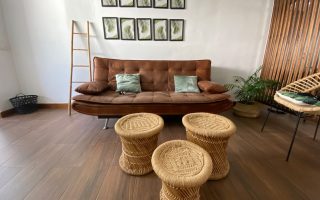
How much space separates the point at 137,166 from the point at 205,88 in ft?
4.90

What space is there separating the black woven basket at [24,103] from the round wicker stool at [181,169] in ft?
8.98

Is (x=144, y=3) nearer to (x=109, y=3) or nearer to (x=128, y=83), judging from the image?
(x=109, y=3)

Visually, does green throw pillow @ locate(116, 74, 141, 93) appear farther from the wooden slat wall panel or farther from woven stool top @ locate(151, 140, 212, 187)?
the wooden slat wall panel

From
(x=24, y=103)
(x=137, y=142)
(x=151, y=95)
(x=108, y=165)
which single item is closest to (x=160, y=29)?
(x=151, y=95)

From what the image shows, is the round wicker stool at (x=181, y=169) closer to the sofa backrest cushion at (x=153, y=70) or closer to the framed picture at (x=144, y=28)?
the sofa backrest cushion at (x=153, y=70)

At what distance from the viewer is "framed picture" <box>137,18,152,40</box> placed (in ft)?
8.89

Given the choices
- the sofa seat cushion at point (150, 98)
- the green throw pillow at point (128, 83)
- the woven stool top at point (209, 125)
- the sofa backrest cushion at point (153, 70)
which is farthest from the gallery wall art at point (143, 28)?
the woven stool top at point (209, 125)

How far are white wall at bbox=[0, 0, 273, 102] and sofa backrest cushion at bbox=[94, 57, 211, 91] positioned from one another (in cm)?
27

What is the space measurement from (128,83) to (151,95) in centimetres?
44

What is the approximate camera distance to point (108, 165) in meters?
1.52

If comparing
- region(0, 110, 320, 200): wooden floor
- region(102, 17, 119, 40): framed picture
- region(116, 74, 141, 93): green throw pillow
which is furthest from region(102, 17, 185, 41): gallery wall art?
region(0, 110, 320, 200): wooden floor

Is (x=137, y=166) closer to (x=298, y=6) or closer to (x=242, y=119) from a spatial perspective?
(x=242, y=119)

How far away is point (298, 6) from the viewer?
2.37 m

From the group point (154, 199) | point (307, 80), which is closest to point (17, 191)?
point (154, 199)
